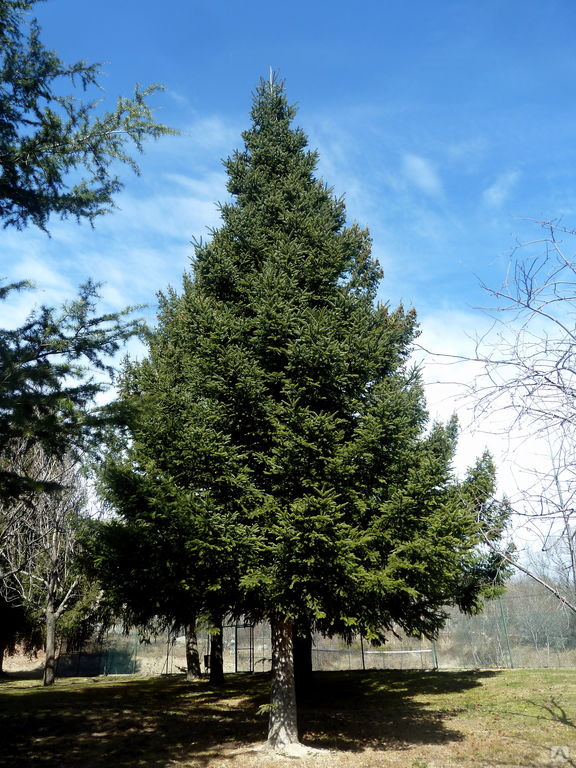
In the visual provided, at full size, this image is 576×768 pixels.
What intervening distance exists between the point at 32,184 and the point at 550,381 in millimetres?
→ 6993

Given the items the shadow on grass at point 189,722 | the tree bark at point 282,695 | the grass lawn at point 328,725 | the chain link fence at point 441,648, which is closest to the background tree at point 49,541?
the chain link fence at point 441,648

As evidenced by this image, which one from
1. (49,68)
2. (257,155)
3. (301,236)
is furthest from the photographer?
(257,155)

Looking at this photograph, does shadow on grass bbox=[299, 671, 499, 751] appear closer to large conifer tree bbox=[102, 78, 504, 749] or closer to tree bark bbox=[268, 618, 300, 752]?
tree bark bbox=[268, 618, 300, 752]

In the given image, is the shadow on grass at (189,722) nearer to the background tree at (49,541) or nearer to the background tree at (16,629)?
the background tree at (49,541)

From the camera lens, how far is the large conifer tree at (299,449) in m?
9.12

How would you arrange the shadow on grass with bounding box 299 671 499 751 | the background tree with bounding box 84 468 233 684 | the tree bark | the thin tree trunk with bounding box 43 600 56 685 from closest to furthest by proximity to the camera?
the background tree with bounding box 84 468 233 684
the tree bark
the shadow on grass with bounding box 299 671 499 751
the thin tree trunk with bounding box 43 600 56 685

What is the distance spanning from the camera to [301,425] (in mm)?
9781

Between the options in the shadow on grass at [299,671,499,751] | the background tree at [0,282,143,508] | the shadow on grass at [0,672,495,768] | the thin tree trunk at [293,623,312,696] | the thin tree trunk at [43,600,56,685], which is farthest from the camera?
the thin tree trunk at [43,600,56,685]

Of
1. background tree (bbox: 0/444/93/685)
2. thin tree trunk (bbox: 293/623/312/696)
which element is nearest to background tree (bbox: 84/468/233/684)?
thin tree trunk (bbox: 293/623/312/696)

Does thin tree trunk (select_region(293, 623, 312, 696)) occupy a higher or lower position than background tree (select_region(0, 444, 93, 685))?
lower

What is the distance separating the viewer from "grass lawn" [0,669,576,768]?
353 inches

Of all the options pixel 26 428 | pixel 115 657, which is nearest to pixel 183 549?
pixel 26 428

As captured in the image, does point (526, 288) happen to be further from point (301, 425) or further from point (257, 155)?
point (257, 155)

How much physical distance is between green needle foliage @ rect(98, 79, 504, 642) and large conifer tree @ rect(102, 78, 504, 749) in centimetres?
4
